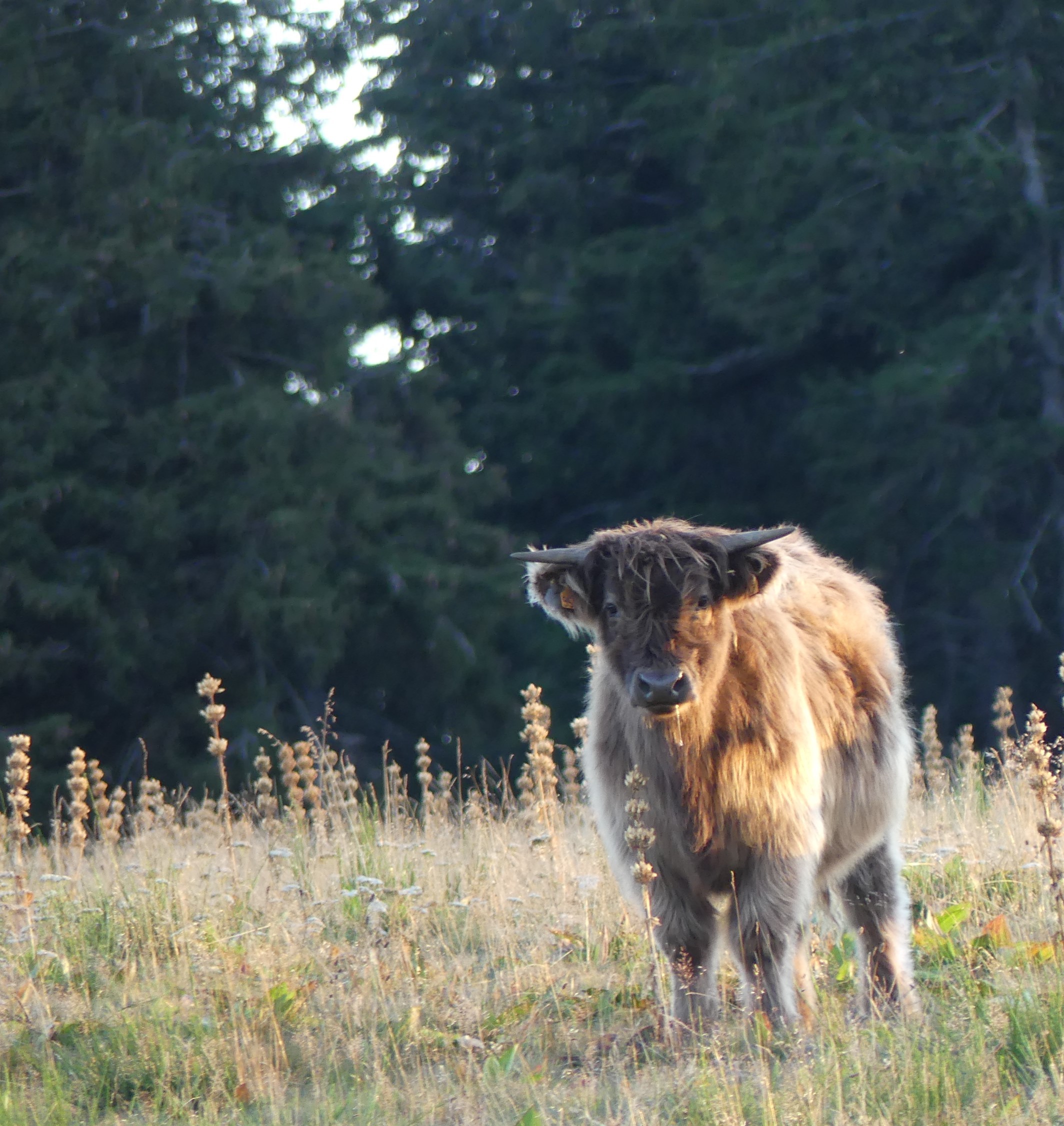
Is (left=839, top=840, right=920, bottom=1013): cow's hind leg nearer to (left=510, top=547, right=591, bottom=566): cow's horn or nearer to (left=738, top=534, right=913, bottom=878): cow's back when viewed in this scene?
(left=738, top=534, right=913, bottom=878): cow's back

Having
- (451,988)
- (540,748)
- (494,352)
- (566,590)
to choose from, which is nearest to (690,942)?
(451,988)

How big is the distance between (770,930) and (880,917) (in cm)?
109

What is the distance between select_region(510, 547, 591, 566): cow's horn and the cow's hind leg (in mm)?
1817

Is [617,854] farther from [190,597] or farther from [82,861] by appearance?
[190,597]

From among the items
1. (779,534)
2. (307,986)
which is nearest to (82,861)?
(307,986)

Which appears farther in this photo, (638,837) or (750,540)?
(750,540)

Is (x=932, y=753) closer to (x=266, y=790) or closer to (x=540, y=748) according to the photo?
(x=540, y=748)

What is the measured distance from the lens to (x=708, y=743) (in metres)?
5.64

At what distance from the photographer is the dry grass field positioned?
4605 millimetres

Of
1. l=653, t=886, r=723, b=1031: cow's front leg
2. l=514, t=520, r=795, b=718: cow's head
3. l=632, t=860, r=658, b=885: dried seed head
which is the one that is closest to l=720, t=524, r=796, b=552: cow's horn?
l=514, t=520, r=795, b=718: cow's head

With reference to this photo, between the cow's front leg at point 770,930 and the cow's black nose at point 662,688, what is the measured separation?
69 cm

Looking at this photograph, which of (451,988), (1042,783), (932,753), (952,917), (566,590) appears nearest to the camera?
(1042,783)

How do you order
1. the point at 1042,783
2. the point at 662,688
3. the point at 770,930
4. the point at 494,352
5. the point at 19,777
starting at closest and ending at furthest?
the point at 1042,783 < the point at 662,688 < the point at 770,930 < the point at 19,777 < the point at 494,352

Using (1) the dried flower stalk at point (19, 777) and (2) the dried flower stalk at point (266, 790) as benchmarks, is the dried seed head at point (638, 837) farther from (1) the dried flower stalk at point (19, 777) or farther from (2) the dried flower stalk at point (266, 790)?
(2) the dried flower stalk at point (266, 790)
